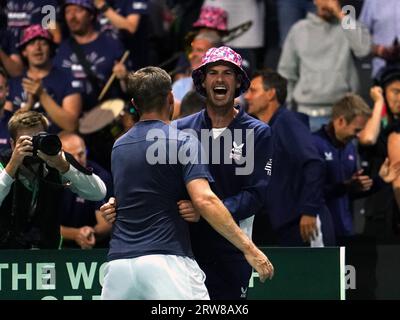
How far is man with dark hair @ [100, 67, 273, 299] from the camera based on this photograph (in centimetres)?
680

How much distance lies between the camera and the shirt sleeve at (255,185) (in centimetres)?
729

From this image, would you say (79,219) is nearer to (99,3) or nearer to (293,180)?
(293,180)

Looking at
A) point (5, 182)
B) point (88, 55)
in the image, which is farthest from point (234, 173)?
point (88, 55)

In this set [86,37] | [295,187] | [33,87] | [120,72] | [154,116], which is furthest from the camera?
[86,37]

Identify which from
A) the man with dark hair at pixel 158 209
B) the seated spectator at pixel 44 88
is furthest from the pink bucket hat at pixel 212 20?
the man with dark hair at pixel 158 209

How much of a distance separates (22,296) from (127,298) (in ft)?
6.01

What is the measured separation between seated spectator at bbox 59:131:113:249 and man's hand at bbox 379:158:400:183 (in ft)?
7.64

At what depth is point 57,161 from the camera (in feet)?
25.4

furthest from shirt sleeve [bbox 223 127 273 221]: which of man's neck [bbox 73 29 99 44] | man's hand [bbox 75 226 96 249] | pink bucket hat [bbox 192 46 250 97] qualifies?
man's neck [bbox 73 29 99 44]

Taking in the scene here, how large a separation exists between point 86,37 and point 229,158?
433cm

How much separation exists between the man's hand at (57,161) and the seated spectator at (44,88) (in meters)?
2.80

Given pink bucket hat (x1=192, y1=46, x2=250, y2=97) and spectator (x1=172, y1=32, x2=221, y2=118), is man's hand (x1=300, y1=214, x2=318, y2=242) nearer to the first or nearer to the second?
spectator (x1=172, y1=32, x2=221, y2=118)
